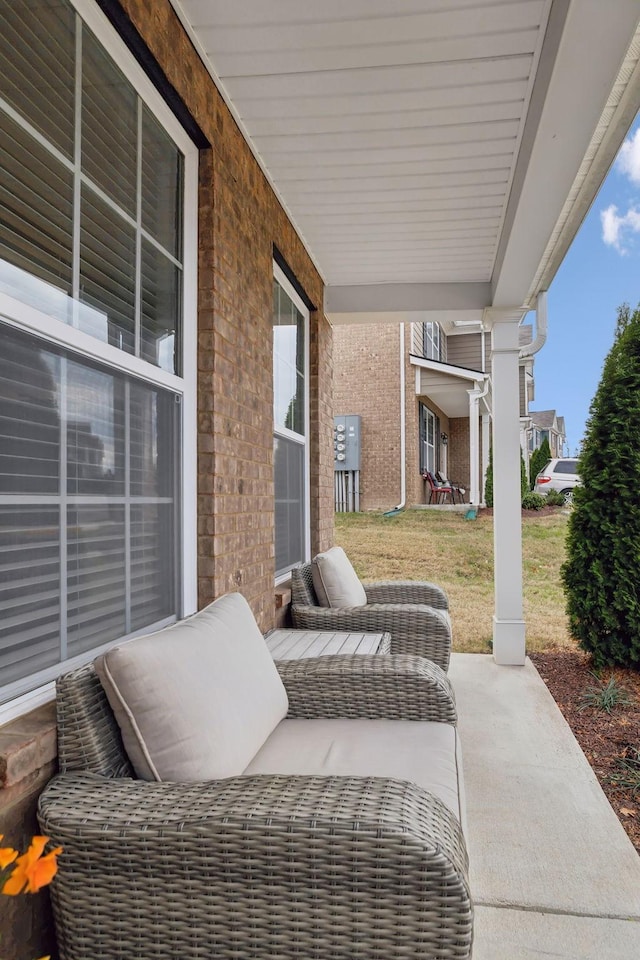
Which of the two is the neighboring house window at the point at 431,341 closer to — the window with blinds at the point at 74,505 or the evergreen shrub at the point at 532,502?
the evergreen shrub at the point at 532,502

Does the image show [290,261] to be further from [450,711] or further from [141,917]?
[141,917]

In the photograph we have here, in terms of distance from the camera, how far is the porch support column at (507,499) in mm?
4418

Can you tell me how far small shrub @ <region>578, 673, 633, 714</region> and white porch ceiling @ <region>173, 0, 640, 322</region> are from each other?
2501 millimetres

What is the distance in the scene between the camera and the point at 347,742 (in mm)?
1822

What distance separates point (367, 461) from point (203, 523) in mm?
8733

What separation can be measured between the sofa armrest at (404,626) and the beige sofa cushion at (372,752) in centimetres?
126

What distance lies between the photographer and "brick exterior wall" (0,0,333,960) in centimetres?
131

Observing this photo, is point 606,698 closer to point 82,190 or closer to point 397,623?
point 397,623

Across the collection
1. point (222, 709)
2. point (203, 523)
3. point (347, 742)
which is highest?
point (203, 523)

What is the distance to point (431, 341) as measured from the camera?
1257 cm

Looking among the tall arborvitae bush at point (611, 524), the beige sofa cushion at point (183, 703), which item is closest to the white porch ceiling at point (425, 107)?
the tall arborvitae bush at point (611, 524)

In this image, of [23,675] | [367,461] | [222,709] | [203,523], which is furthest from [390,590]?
[367,461]

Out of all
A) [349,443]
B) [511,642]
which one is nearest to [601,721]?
[511,642]

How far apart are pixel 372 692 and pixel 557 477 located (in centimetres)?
1179
